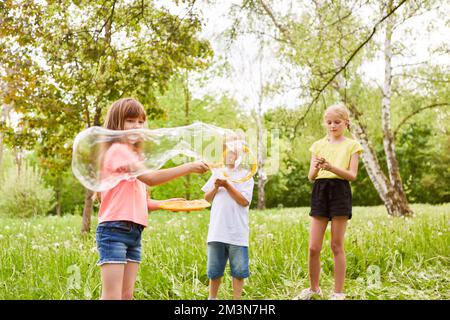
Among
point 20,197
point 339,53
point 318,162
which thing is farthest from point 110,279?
point 20,197

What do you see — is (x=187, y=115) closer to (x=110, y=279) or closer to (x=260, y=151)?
(x=260, y=151)

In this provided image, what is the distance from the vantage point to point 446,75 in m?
12.1

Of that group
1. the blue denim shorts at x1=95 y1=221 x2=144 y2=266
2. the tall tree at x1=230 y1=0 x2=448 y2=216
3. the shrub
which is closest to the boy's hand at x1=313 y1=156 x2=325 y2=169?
the blue denim shorts at x1=95 y1=221 x2=144 y2=266

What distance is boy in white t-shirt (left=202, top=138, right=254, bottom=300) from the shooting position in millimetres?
3520

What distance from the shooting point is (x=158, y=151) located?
3.09m

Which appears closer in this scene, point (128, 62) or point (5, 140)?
point (128, 62)

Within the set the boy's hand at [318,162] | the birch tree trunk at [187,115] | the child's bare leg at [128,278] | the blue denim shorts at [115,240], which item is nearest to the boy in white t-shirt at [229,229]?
the boy's hand at [318,162]

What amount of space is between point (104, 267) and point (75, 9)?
6320 mm

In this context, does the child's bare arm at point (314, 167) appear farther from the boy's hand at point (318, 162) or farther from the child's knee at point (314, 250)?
the child's knee at point (314, 250)

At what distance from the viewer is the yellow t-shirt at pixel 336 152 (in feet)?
12.8

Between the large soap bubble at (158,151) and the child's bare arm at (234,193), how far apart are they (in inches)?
2.6

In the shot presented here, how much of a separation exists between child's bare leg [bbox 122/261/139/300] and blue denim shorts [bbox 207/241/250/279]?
2.42 ft
